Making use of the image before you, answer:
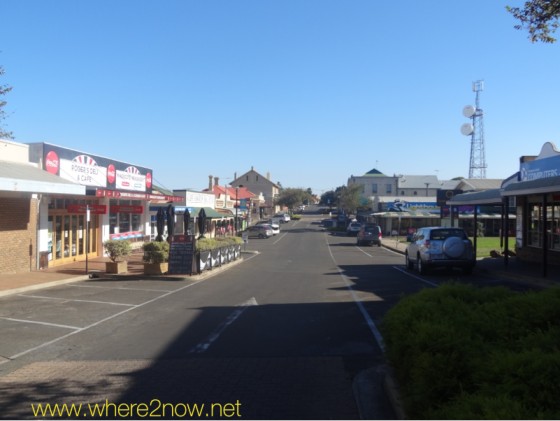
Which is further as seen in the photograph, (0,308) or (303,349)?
(0,308)

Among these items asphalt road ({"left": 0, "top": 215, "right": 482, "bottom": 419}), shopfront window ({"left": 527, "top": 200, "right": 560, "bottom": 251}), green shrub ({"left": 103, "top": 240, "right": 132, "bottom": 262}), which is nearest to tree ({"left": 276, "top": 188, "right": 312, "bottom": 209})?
shopfront window ({"left": 527, "top": 200, "right": 560, "bottom": 251})

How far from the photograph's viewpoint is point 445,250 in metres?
18.6

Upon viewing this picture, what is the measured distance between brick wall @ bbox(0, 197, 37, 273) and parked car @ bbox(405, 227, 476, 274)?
561 inches

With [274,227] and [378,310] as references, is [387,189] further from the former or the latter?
[378,310]

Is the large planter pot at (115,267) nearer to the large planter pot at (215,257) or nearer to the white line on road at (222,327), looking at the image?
the large planter pot at (215,257)

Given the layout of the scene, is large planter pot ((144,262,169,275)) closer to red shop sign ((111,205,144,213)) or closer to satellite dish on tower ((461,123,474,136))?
red shop sign ((111,205,144,213))

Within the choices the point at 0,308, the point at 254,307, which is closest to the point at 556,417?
the point at 254,307

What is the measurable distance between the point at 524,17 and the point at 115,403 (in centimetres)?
932

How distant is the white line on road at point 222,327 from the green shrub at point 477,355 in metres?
3.24

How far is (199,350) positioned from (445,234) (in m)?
13.3

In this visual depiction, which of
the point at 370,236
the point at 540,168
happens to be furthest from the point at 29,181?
the point at 370,236

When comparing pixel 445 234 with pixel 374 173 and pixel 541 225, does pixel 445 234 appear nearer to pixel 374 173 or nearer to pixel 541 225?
pixel 541 225

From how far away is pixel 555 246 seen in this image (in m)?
21.4

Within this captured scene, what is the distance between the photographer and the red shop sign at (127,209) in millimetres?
27142
